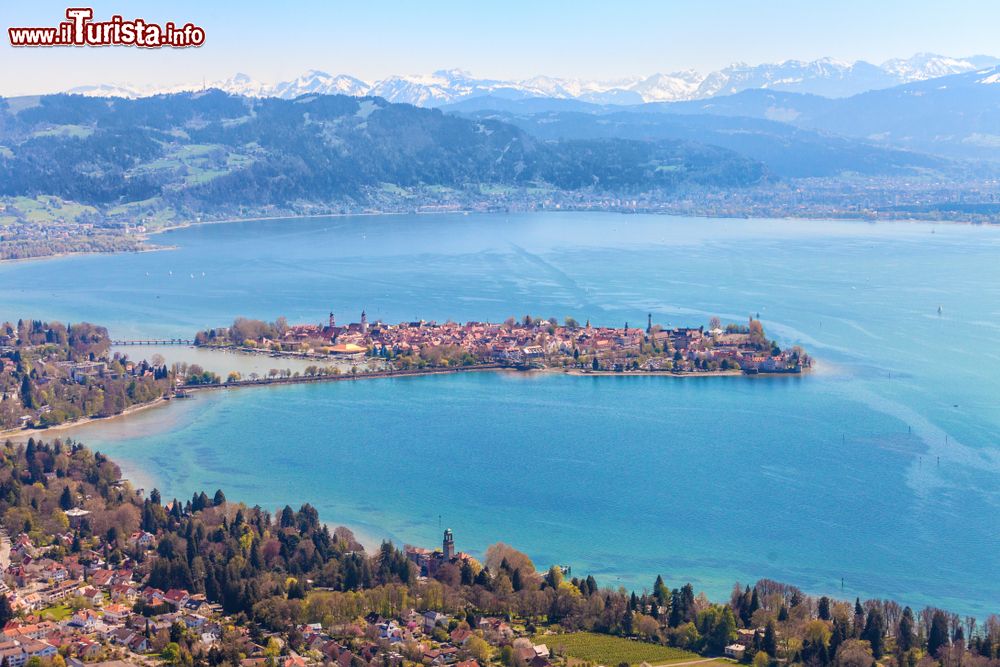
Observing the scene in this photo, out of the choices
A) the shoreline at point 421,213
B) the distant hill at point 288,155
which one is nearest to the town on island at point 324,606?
the shoreline at point 421,213

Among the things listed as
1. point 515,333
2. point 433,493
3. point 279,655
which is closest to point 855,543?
point 433,493

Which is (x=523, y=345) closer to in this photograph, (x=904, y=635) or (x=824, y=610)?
(x=824, y=610)

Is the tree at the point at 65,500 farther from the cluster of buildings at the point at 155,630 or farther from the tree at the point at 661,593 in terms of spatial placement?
the tree at the point at 661,593

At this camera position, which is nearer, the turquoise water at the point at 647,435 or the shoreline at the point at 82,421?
the turquoise water at the point at 647,435

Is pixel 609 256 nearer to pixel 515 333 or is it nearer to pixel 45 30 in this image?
pixel 515 333

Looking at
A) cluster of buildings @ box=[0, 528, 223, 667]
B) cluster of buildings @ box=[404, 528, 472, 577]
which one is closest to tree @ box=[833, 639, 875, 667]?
cluster of buildings @ box=[404, 528, 472, 577]

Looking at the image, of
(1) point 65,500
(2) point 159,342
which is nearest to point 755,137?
(2) point 159,342

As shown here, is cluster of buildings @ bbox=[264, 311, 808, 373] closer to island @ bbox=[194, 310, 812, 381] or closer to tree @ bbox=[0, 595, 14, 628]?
island @ bbox=[194, 310, 812, 381]
